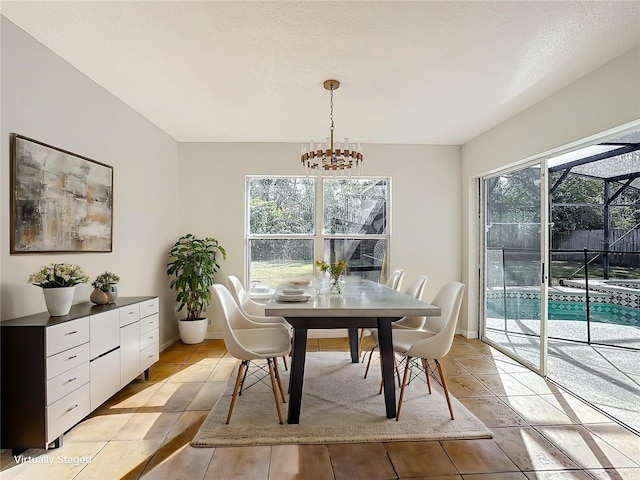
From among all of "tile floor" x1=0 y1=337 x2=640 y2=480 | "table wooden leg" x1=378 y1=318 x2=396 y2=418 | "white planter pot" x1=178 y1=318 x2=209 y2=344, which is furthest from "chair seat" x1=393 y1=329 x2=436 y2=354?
"white planter pot" x1=178 y1=318 x2=209 y2=344

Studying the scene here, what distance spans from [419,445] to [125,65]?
3332 millimetres

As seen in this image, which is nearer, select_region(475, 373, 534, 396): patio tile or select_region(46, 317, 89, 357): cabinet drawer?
select_region(46, 317, 89, 357): cabinet drawer

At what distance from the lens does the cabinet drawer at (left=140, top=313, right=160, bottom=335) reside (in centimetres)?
312

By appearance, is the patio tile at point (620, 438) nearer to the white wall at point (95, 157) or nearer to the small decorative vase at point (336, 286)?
the small decorative vase at point (336, 286)

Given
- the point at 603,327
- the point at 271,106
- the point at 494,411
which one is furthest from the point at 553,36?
the point at 603,327

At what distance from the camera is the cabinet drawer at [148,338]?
3113 millimetres

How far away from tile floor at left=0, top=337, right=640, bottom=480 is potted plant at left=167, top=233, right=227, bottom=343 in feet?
4.91

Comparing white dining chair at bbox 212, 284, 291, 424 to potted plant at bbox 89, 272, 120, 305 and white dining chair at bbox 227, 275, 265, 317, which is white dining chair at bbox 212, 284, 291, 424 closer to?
white dining chair at bbox 227, 275, 265, 317

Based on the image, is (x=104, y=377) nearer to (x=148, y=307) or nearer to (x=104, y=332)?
(x=104, y=332)

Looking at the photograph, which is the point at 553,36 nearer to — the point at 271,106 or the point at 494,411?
the point at 271,106

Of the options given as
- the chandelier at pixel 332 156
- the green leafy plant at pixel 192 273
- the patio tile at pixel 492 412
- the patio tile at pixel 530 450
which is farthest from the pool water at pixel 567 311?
the green leafy plant at pixel 192 273

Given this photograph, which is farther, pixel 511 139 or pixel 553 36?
pixel 511 139

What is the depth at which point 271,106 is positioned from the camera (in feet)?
11.5

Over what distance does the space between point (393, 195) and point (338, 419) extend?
318 cm
